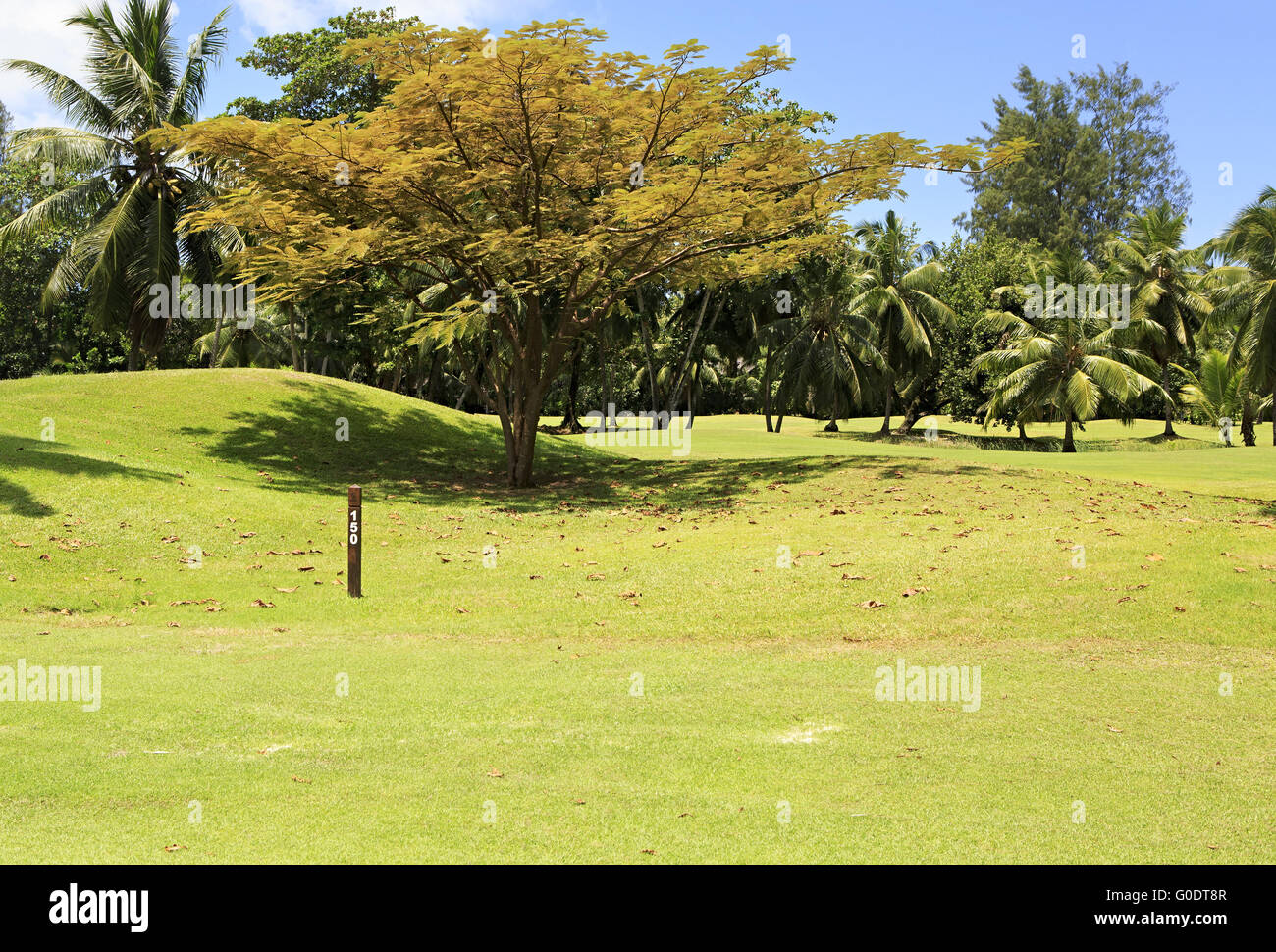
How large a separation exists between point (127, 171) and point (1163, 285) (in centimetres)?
4735

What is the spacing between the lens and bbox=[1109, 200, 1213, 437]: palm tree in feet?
172

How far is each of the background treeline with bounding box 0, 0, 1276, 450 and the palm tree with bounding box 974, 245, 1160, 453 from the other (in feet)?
0.38

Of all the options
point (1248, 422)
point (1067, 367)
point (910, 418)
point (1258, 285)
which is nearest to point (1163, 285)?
point (1248, 422)

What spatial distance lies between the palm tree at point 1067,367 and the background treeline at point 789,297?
116mm

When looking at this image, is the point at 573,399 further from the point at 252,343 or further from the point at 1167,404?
the point at 1167,404

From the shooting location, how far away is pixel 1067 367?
45.5 m

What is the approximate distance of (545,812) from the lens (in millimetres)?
6543

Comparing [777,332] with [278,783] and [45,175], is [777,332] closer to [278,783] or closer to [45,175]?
[45,175]

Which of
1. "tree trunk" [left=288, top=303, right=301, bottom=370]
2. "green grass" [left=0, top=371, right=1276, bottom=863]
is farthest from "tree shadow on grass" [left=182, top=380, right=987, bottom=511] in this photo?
"tree trunk" [left=288, top=303, right=301, bottom=370]

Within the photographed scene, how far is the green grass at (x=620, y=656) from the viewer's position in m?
6.43

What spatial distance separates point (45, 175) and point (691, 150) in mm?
27076

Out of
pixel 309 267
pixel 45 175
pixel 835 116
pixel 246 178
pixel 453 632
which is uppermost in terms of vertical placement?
pixel 835 116
